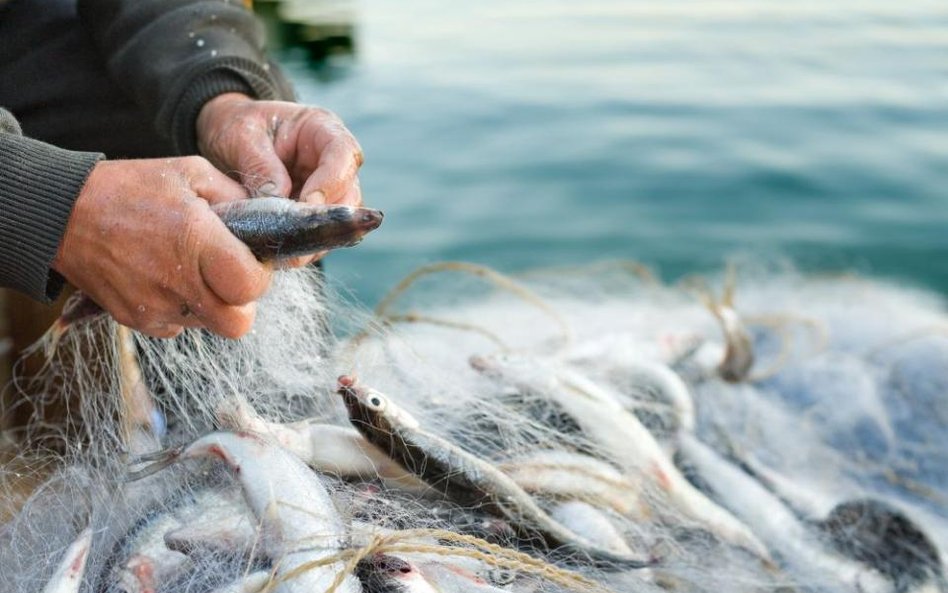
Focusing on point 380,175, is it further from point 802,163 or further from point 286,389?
point 286,389

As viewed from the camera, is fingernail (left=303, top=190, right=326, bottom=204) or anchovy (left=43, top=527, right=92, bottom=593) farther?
fingernail (left=303, top=190, right=326, bottom=204)

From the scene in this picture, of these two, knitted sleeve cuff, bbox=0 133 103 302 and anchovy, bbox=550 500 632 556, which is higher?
knitted sleeve cuff, bbox=0 133 103 302

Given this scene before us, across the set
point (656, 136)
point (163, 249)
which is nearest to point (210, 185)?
point (163, 249)

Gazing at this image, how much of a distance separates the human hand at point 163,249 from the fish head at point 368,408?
249 millimetres

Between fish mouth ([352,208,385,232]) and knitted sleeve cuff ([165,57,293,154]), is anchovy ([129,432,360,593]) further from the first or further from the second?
knitted sleeve cuff ([165,57,293,154])

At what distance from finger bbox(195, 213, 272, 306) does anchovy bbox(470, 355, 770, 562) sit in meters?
0.90

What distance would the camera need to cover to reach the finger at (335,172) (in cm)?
195

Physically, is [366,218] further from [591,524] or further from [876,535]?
[876,535]

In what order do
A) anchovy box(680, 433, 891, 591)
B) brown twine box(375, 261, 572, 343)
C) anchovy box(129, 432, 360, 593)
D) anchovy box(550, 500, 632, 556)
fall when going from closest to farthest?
anchovy box(129, 432, 360, 593) < anchovy box(550, 500, 632, 556) < anchovy box(680, 433, 891, 591) < brown twine box(375, 261, 572, 343)

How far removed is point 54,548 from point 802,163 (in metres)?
7.11

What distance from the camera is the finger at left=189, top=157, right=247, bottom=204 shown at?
177cm

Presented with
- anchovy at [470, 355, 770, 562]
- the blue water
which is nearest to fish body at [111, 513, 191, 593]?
anchovy at [470, 355, 770, 562]

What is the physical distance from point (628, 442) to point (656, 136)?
6.37 m

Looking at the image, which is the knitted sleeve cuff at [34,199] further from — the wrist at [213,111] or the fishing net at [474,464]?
the wrist at [213,111]
